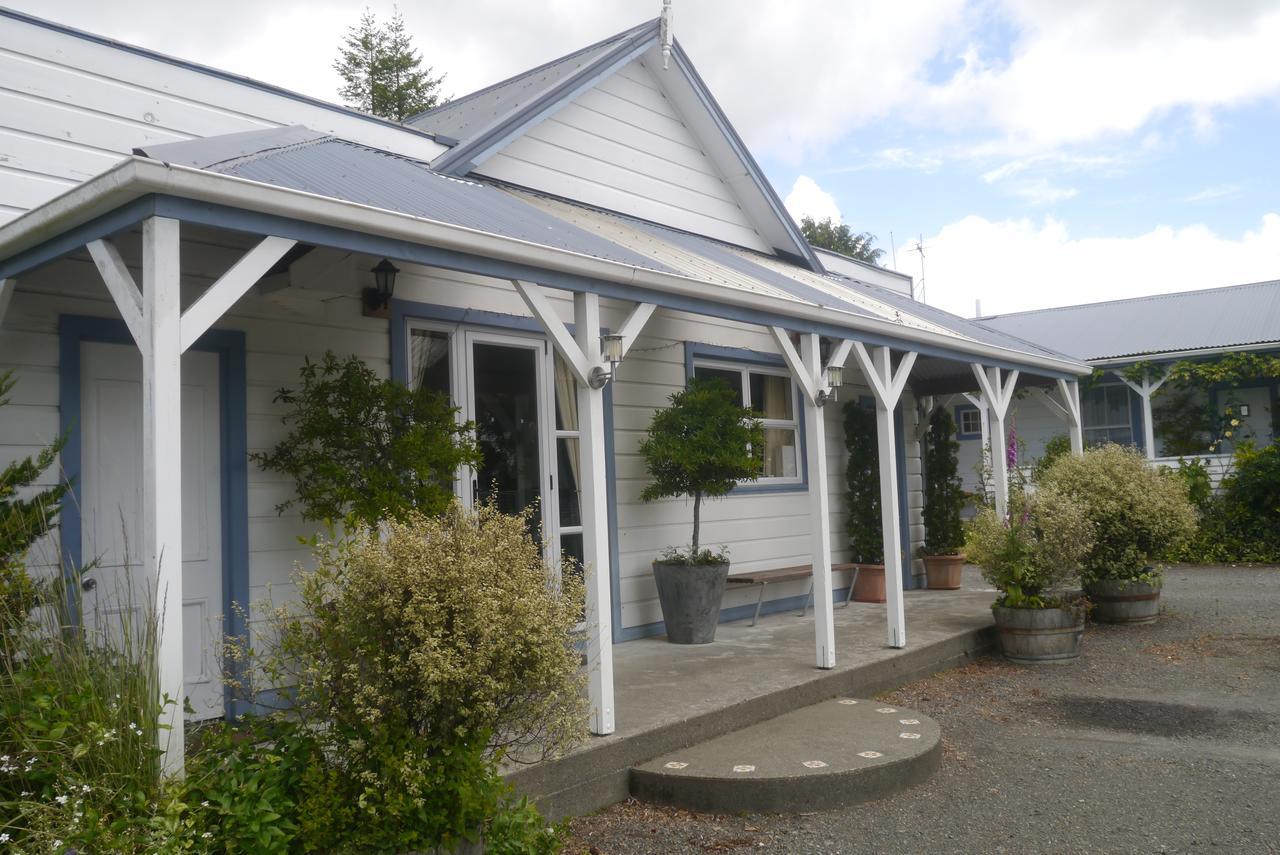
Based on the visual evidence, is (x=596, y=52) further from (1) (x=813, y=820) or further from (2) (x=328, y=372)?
(1) (x=813, y=820)

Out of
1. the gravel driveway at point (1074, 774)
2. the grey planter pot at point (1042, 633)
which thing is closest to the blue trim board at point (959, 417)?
the gravel driveway at point (1074, 774)

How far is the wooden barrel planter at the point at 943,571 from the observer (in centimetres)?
1145

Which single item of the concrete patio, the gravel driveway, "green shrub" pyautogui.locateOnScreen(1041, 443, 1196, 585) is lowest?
the gravel driveway

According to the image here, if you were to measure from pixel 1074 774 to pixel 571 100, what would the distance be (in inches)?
241

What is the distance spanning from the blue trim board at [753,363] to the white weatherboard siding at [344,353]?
0.24 ft

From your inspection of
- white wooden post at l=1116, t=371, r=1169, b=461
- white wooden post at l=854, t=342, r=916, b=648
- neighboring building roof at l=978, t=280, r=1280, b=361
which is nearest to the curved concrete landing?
white wooden post at l=854, t=342, r=916, b=648

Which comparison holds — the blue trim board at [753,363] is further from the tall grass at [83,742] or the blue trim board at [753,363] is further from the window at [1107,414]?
the window at [1107,414]

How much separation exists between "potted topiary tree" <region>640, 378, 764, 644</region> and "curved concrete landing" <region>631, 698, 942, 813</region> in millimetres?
2160

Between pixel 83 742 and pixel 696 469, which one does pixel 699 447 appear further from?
pixel 83 742

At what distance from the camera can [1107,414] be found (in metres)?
20.7

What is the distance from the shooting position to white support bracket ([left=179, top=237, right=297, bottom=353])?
3.53 m

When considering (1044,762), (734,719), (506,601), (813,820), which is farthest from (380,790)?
(1044,762)

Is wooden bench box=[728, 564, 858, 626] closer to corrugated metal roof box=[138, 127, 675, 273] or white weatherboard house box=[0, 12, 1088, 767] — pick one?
white weatherboard house box=[0, 12, 1088, 767]

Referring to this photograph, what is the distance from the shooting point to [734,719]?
18.1 feet
